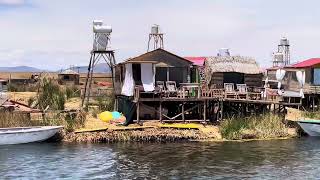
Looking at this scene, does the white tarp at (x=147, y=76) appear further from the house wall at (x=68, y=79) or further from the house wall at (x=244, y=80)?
the house wall at (x=68, y=79)

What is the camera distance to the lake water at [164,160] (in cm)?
2580

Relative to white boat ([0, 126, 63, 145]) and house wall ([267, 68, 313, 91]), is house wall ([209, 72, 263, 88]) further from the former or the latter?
white boat ([0, 126, 63, 145])

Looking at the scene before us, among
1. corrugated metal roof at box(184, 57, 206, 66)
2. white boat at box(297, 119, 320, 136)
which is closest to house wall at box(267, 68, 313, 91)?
corrugated metal roof at box(184, 57, 206, 66)

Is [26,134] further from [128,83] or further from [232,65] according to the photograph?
[232,65]

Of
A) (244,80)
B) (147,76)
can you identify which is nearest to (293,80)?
(244,80)

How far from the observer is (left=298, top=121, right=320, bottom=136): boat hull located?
37812 mm

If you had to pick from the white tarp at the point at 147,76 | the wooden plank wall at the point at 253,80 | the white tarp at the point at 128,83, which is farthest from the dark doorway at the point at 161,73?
the wooden plank wall at the point at 253,80

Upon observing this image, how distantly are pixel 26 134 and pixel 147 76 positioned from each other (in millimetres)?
9690

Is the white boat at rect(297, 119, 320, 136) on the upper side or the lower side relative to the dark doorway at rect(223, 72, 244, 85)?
lower

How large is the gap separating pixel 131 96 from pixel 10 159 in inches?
478

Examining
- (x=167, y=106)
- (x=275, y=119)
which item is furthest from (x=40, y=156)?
(x=275, y=119)

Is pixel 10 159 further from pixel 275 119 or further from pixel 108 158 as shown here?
pixel 275 119

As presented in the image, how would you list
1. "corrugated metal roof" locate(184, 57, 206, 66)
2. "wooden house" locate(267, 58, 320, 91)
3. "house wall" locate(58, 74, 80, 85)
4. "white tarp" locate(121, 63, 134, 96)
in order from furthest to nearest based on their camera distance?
"house wall" locate(58, 74, 80, 85) < "wooden house" locate(267, 58, 320, 91) < "corrugated metal roof" locate(184, 57, 206, 66) < "white tarp" locate(121, 63, 134, 96)

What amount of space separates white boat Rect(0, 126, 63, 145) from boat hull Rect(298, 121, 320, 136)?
1630 cm
